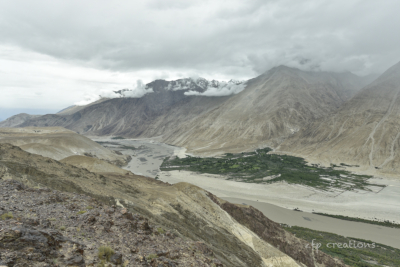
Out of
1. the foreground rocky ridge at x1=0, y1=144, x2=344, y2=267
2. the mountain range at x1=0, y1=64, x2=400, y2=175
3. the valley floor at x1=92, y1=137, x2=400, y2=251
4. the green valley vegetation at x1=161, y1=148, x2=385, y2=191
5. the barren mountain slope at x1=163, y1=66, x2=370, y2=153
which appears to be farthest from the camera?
the barren mountain slope at x1=163, y1=66, x2=370, y2=153

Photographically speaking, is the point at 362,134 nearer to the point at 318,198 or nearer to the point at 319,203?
the point at 318,198

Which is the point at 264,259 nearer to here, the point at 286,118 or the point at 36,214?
the point at 36,214

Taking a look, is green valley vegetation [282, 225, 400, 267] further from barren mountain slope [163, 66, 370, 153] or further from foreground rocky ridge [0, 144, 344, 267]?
barren mountain slope [163, 66, 370, 153]

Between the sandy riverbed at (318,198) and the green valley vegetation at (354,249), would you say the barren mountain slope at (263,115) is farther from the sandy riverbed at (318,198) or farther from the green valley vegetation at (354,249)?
the green valley vegetation at (354,249)

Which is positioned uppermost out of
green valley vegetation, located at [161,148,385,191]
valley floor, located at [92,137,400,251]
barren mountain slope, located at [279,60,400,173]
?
barren mountain slope, located at [279,60,400,173]

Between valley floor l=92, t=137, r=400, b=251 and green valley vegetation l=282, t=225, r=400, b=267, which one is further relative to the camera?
valley floor l=92, t=137, r=400, b=251

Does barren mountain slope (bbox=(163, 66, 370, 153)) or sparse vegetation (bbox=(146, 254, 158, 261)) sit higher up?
barren mountain slope (bbox=(163, 66, 370, 153))

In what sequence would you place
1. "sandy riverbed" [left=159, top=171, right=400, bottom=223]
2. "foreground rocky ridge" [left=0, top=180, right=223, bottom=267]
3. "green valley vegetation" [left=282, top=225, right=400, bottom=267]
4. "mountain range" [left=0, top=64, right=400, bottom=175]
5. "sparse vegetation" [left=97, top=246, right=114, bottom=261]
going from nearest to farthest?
"foreground rocky ridge" [left=0, top=180, right=223, bottom=267] → "sparse vegetation" [left=97, top=246, right=114, bottom=261] → "green valley vegetation" [left=282, top=225, right=400, bottom=267] → "sandy riverbed" [left=159, top=171, right=400, bottom=223] → "mountain range" [left=0, top=64, right=400, bottom=175]

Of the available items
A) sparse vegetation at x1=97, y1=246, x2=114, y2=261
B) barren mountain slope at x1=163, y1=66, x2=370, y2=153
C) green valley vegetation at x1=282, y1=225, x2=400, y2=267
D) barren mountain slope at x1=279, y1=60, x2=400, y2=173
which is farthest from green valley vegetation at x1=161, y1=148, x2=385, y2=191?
sparse vegetation at x1=97, y1=246, x2=114, y2=261
